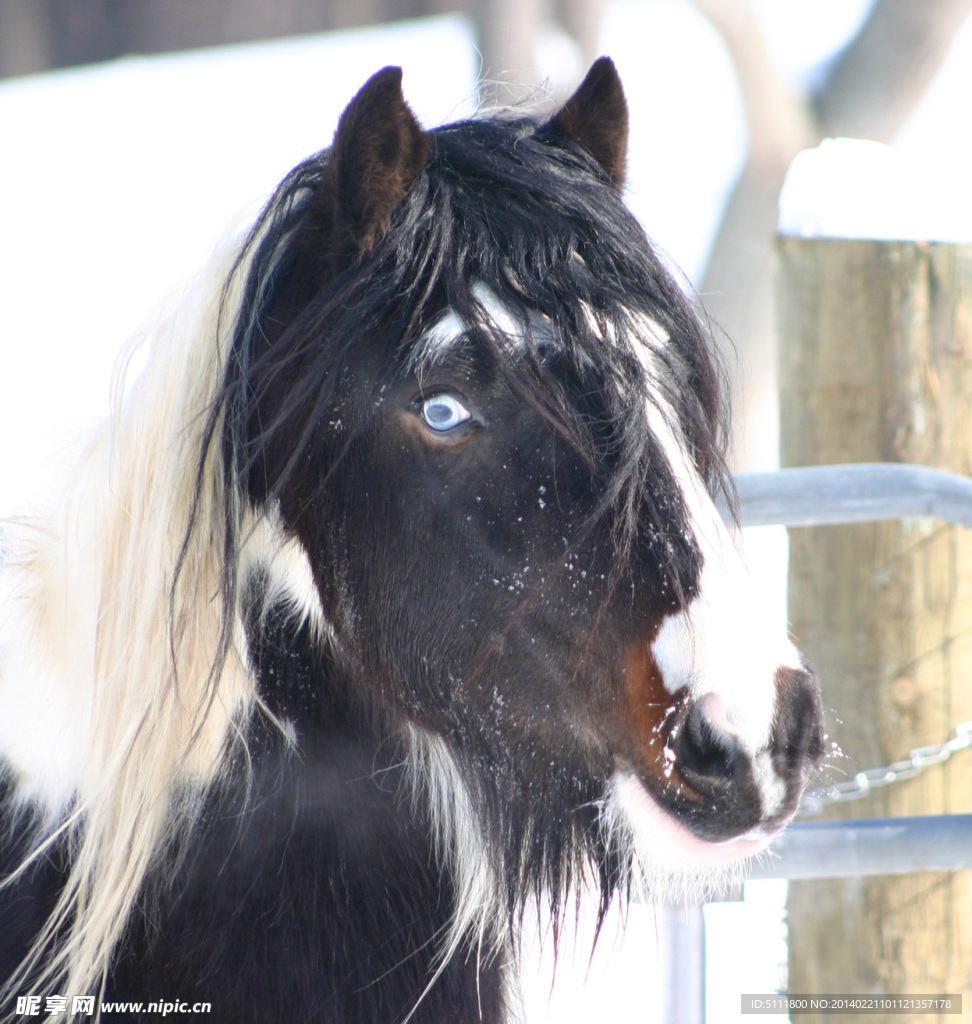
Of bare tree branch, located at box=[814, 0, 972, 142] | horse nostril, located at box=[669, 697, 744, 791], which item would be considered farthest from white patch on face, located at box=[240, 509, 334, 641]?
bare tree branch, located at box=[814, 0, 972, 142]

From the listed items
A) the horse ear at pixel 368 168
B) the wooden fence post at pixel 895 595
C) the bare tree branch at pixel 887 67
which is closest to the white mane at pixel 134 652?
the horse ear at pixel 368 168

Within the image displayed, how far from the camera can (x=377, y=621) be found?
1219mm

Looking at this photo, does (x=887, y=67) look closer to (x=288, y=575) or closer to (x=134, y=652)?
(x=288, y=575)

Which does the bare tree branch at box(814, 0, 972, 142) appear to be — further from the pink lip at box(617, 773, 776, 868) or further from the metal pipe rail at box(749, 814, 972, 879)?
the pink lip at box(617, 773, 776, 868)

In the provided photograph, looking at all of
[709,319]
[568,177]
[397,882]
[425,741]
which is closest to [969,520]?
[709,319]

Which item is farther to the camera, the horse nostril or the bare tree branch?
the bare tree branch

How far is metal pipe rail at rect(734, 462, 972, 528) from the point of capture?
5.17ft

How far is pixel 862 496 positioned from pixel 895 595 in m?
0.63

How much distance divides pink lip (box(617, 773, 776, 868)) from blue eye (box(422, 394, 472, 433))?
18.4 inches

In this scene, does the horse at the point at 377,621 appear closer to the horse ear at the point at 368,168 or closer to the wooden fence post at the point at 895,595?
the horse ear at the point at 368,168

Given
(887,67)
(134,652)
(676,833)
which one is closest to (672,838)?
(676,833)

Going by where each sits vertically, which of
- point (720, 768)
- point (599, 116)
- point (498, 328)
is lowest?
point (720, 768)

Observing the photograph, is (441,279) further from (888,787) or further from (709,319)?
(888,787)

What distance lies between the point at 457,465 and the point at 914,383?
4.40 ft
